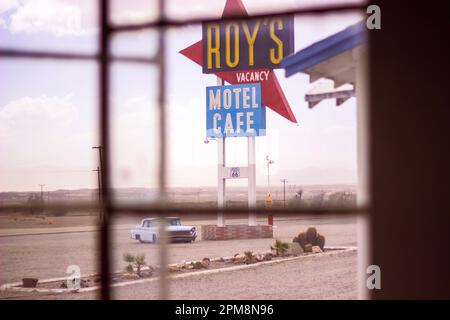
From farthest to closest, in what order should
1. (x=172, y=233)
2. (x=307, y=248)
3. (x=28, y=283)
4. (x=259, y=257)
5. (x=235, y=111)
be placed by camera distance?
1. (x=172, y=233)
2. (x=235, y=111)
3. (x=307, y=248)
4. (x=259, y=257)
5. (x=28, y=283)

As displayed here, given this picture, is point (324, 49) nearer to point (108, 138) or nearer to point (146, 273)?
point (108, 138)

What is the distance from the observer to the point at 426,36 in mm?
878

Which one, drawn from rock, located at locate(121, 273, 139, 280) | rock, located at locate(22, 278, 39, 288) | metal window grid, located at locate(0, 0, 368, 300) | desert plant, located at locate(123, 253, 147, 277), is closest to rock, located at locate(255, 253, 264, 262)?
desert plant, located at locate(123, 253, 147, 277)

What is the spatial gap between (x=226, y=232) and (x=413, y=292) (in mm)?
13278

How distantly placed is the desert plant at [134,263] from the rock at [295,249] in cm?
308

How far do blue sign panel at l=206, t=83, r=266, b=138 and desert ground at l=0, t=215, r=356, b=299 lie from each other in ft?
7.59

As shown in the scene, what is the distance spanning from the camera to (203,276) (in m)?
8.88

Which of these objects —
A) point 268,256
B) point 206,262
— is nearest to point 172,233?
point 268,256

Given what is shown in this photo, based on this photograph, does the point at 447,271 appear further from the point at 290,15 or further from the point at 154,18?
the point at 154,18

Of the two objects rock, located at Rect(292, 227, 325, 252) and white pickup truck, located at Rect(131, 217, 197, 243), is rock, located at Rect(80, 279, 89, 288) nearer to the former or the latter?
white pickup truck, located at Rect(131, 217, 197, 243)

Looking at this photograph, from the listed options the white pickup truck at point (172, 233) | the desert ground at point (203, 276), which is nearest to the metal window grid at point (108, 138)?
the desert ground at point (203, 276)

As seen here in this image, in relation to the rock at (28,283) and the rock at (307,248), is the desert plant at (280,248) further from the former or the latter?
the rock at (28,283)

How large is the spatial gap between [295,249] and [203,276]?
345 cm
